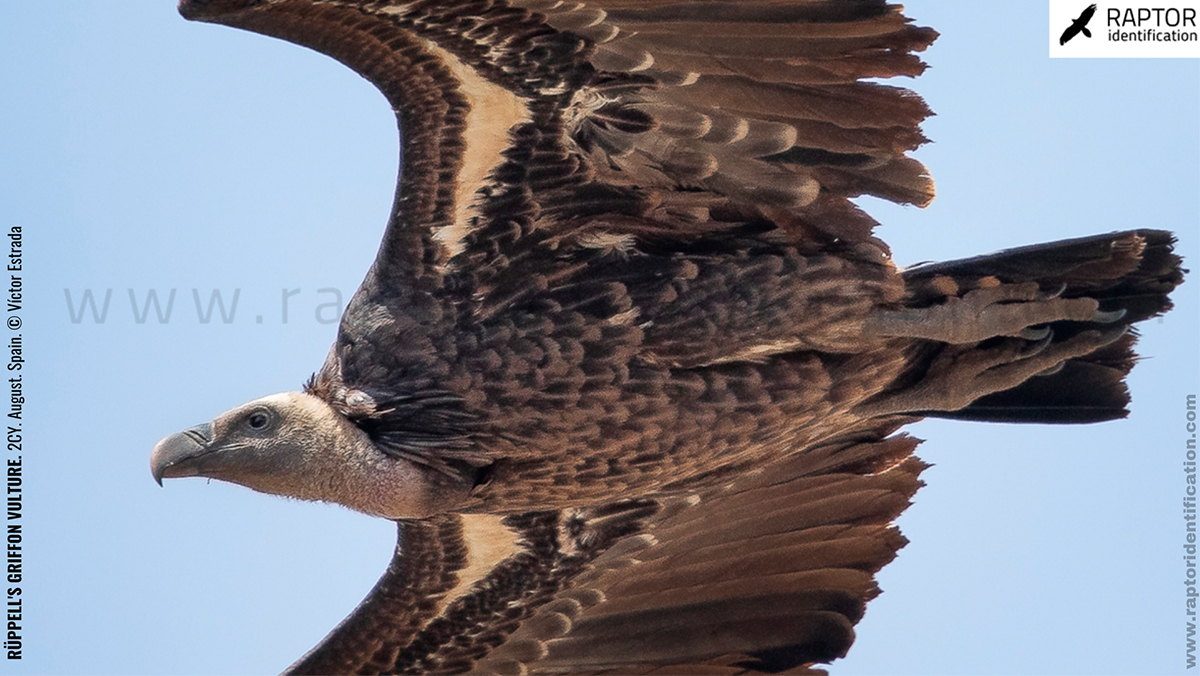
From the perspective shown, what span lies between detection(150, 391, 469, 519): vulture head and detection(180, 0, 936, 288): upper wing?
74 centimetres

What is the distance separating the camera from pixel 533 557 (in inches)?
360

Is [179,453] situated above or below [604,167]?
below

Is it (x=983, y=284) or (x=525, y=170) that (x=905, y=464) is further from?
(x=525, y=170)

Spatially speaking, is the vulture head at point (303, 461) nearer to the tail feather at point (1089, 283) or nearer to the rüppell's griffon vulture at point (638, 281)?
the rüppell's griffon vulture at point (638, 281)

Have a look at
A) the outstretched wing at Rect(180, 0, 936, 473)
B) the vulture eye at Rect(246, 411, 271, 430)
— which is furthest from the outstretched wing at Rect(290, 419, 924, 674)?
the outstretched wing at Rect(180, 0, 936, 473)

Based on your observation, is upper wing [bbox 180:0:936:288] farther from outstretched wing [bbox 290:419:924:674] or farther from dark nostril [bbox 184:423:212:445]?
outstretched wing [bbox 290:419:924:674]

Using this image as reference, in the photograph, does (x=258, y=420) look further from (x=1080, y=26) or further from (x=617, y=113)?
(x=1080, y=26)

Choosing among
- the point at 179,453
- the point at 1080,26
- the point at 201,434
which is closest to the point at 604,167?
the point at 201,434

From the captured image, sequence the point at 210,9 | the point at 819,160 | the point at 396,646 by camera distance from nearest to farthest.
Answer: the point at 210,9 < the point at 819,160 < the point at 396,646

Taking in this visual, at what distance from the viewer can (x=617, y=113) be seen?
7441 mm

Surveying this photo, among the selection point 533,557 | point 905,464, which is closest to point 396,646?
point 533,557

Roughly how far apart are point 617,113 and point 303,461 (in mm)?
2218

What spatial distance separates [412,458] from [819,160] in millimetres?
2379

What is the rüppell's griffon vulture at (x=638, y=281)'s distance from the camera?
23.9ft
